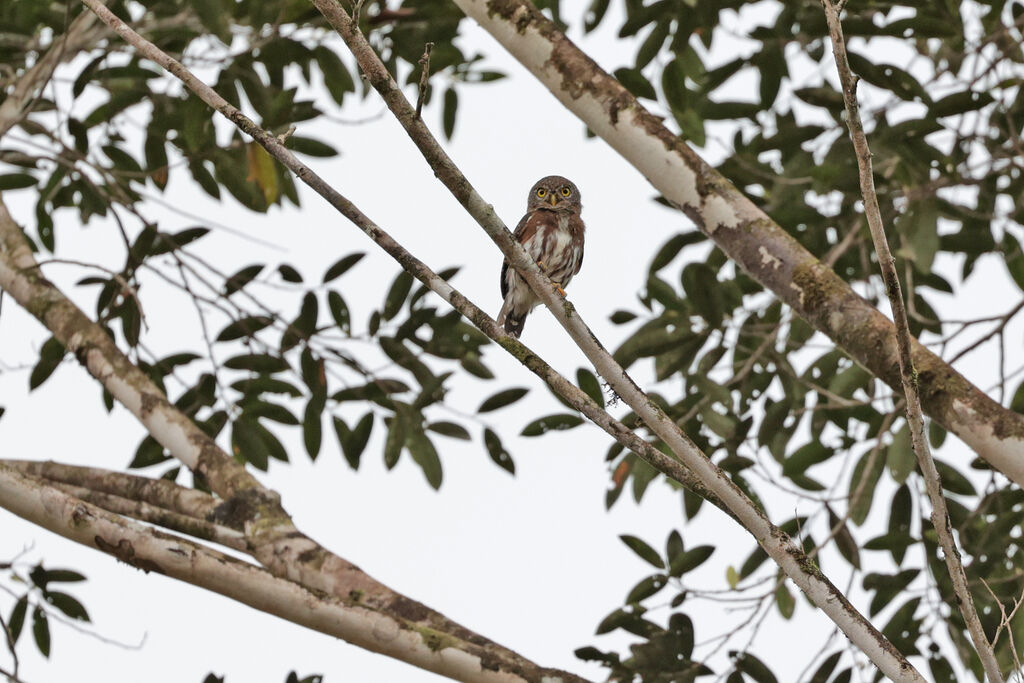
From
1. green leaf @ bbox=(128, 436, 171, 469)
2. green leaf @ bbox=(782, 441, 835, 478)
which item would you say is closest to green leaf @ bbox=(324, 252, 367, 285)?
green leaf @ bbox=(128, 436, 171, 469)

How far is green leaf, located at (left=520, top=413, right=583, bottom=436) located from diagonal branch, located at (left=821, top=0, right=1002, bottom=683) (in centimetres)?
228

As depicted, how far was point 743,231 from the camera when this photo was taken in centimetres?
372

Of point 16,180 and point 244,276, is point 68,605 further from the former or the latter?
point 16,180

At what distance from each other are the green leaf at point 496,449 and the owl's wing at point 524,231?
58cm

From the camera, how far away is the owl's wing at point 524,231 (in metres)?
5.08

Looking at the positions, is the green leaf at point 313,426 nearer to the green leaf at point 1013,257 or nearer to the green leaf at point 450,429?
the green leaf at point 450,429

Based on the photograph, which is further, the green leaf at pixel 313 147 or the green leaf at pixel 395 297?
the green leaf at pixel 313 147

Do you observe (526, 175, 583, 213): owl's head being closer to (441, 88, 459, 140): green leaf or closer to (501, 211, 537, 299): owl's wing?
(501, 211, 537, 299): owl's wing

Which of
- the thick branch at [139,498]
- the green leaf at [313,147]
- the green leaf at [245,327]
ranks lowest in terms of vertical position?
A: the thick branch at [139,498]

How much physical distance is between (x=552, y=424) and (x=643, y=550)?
60 centimetres

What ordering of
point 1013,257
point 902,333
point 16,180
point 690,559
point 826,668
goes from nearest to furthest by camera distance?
1. point 902,333
2. point 826,668
3. point 690,559
4. point 1013,257
5. point 16,180

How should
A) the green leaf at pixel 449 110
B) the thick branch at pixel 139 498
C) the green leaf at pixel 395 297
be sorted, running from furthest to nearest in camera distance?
1. the green leaf at pixel 449 110
2. the green leaf at pixel 395 297
3. the thick branch at pixel 139 498

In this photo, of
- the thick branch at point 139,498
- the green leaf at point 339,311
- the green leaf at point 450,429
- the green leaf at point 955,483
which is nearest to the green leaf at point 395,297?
the green leaf at point 339,311

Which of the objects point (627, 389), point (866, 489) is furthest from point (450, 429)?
→ point (627, 389)
